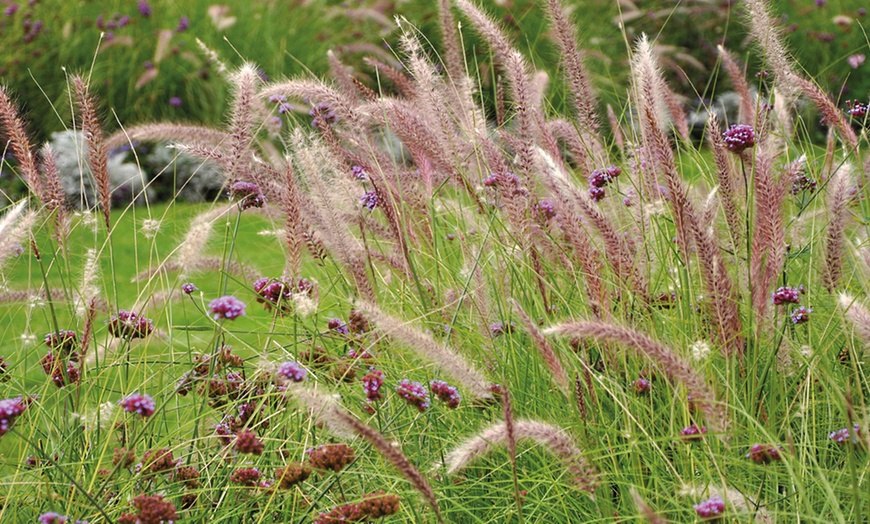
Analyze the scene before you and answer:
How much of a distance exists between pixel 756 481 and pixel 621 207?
1018 millimetres

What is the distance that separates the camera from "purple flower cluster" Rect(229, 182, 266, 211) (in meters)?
2.52

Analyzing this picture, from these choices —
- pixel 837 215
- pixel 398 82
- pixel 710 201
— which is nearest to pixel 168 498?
pixel 710 201

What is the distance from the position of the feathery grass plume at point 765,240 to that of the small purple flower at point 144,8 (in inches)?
294

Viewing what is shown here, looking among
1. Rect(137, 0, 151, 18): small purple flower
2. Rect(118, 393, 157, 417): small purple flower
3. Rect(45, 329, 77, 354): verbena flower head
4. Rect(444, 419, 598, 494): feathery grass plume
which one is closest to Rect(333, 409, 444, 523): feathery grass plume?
Rect(444, 419, 598, 494): feathery grass plume

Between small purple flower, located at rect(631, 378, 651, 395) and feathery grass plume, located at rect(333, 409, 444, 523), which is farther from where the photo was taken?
small purple flower, located at rect(631, 378, 651, 395)

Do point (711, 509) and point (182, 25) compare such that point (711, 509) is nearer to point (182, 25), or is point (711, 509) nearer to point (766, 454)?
point (766, 454)

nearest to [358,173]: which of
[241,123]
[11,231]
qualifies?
[241,123]

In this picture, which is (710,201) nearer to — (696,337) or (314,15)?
(696,337)

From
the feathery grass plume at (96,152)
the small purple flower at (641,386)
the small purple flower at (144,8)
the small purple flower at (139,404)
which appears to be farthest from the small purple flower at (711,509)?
the small purple flower at (144,8)

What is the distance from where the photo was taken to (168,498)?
213 centimetres

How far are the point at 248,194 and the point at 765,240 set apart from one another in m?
1.22

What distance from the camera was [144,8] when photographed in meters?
8.68

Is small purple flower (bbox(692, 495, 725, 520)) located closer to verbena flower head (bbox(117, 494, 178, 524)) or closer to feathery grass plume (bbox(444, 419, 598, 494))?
feathery grass plume (bbox(444, 419, 598, 494))

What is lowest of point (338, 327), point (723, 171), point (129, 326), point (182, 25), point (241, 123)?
point (182, 25)
